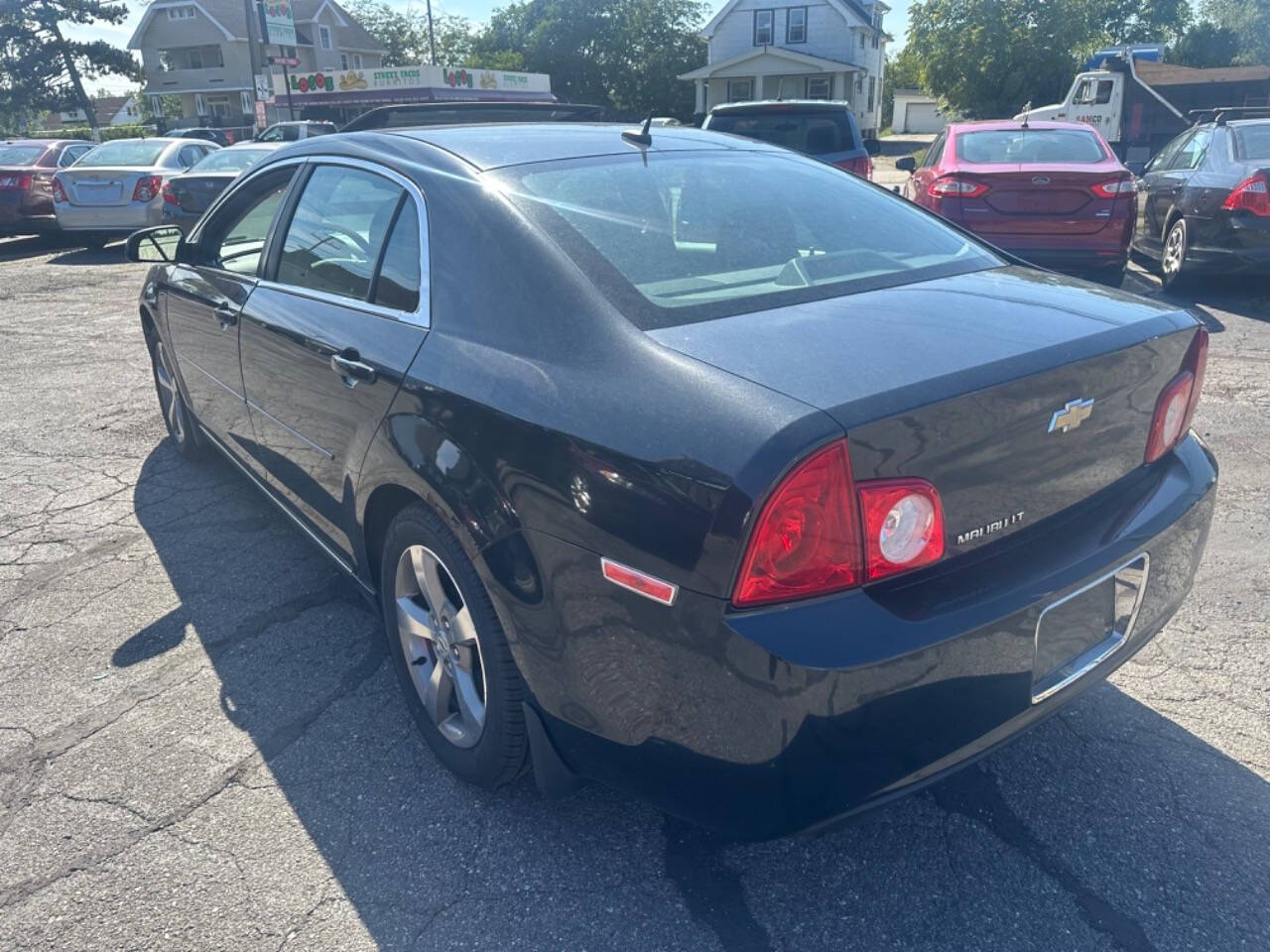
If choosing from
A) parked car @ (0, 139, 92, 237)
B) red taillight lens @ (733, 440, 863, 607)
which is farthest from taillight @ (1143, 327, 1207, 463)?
parked car @ (0, 139, 92, 237)

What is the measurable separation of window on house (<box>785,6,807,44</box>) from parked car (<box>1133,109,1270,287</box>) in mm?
43415

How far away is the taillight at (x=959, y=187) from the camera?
27.0 feet

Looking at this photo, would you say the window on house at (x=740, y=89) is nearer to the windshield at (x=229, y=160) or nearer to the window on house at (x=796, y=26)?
the window on house at (x=796, y=26)

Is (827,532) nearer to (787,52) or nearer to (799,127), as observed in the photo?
(799,127)

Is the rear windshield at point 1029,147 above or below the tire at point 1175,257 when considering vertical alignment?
above

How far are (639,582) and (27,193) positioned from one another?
49.2ft

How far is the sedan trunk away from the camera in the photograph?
1.87 metres

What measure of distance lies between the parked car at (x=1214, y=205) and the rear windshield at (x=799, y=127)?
3.12 metres

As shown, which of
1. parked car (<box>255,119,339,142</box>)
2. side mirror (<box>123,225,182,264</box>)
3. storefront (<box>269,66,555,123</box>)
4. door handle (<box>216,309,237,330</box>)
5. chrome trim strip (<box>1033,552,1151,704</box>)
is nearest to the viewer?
chrome trim strip (<box>1033,552,1151,704</box>)

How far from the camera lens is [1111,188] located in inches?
316

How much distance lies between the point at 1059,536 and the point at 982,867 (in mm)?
822

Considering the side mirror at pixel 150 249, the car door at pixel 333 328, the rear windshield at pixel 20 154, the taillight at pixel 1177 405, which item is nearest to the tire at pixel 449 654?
the car door at pixel 333 328

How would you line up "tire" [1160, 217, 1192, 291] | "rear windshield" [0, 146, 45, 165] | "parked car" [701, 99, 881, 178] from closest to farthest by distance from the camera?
"tire" [1160, 217, 1192, 291] → "parked car" [701, 99, 881, 178] → "rear windshield" [0, 146, 45, 165]

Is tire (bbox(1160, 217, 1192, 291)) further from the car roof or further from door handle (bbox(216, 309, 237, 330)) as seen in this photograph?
door handle (bbox(216, 309, 237, 330))
